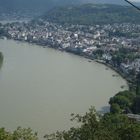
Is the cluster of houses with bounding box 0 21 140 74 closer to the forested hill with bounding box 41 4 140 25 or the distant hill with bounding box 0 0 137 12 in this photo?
the forested hill with bounding box 41 4 140 25

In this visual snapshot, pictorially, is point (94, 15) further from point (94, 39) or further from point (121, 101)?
point (121, 101)

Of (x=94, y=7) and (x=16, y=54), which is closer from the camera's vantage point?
(x=16, y=54)

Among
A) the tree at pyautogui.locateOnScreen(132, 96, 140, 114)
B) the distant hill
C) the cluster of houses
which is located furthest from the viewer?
the distant hill

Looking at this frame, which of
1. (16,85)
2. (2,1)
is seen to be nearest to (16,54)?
(16,85)

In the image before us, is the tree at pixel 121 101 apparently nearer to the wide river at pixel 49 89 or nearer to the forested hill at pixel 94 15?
the wide river at pixel 49 89

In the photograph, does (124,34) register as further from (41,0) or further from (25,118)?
(41,0)

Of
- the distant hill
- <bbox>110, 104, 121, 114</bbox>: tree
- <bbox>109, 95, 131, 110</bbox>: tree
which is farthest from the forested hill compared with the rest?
<bbox>110, 104, 121, 114</bbox>: tree
